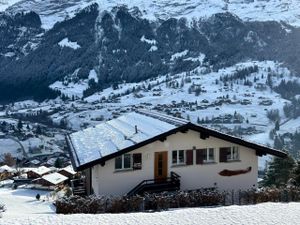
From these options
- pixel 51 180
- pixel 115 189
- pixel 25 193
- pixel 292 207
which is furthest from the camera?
pixel 51 180

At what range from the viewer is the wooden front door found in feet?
101

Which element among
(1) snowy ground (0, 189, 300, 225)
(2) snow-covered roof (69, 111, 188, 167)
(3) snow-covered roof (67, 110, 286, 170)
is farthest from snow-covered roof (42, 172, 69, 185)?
(1) snowy ground (0, 189, 300, 225)

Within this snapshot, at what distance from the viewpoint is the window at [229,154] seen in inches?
1283

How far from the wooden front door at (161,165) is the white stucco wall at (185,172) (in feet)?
0.74

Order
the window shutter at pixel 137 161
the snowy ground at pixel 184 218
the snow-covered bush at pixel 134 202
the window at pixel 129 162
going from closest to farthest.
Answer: the snowy ground at pixel 184 218
the snow-covered bush at pixel 134 202
the window at pixel 129 162
the window shutter at pixel 137 161

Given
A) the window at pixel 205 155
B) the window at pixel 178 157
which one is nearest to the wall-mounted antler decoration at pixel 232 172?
the window at pixel 205 155

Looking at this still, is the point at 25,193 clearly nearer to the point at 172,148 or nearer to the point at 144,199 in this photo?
the point at 172,148

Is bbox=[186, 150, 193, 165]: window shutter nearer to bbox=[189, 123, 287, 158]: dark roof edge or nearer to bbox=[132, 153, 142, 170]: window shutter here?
bbox=[189, 123, 287, 158]: dark roof edge

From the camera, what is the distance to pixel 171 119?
111ft

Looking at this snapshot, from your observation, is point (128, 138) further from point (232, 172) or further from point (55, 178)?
point (55, 178)

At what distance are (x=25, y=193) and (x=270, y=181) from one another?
27.2 meters

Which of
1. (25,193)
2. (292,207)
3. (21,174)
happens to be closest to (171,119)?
(292,207)

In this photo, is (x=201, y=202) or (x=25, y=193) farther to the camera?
(x=25, y=193)

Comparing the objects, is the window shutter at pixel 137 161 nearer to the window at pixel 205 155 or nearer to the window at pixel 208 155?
the window at pixel 205 155
